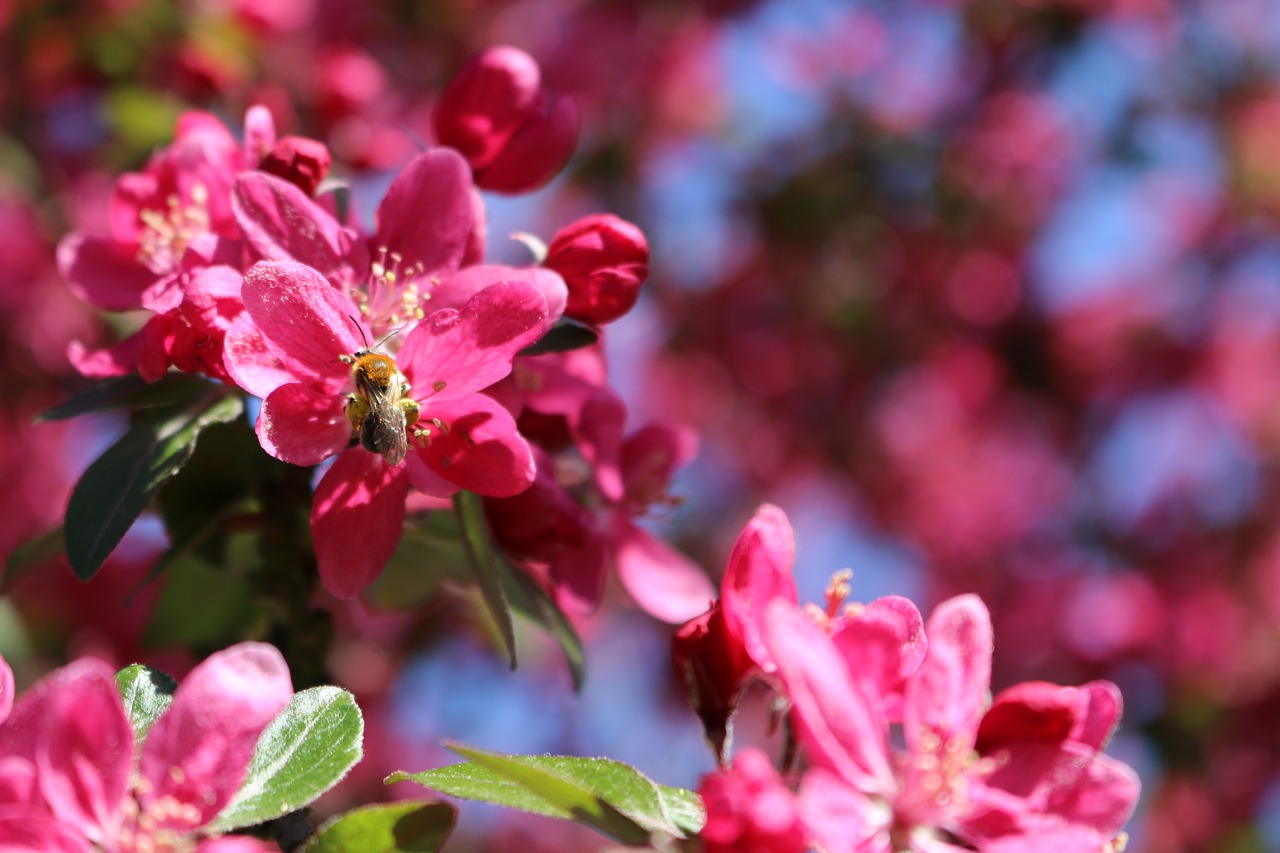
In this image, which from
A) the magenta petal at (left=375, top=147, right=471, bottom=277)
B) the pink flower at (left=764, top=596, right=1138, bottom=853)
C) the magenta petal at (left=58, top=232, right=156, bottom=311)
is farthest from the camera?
the magenta petal at (left=58, top=232, right=156, bottom=311)

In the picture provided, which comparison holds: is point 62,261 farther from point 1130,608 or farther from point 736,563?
point 1130,608

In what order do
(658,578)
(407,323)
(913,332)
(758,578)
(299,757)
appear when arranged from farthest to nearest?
(913,332) → (658,578) → (407,323) → (758,578) → (299,757)

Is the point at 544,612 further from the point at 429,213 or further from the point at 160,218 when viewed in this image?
the point at 160,218

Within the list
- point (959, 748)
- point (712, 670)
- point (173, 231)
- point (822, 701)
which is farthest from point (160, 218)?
point (959, 748)

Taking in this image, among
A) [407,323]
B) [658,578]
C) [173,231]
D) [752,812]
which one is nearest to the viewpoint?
[752,812]

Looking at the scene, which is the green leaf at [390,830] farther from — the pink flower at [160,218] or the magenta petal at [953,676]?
the pink flower at [160,218]

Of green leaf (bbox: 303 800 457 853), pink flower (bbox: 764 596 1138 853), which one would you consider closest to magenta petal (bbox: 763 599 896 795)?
pink flower (bbox: 764 596 1138 853)

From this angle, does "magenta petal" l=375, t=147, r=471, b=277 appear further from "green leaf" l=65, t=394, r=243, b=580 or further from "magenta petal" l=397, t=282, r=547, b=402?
"green leaf" l=65, t=394, r=243, b=580
